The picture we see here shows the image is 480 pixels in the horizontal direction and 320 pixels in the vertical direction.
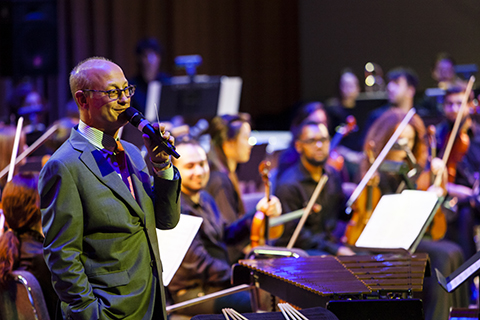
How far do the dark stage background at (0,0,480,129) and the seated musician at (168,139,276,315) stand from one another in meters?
4.34

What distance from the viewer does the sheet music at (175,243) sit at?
236cm

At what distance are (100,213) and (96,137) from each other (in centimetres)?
24

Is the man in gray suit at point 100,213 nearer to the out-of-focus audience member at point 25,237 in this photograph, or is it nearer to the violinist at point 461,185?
the out-of-focus audience member at point 25,237

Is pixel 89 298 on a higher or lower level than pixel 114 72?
lower

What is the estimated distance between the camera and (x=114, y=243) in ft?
5.76

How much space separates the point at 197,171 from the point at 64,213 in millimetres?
1373

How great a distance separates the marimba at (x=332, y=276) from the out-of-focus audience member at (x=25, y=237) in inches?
30.9

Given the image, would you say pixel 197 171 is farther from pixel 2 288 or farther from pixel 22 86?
pixel 22 86

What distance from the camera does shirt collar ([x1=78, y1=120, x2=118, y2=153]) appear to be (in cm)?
180

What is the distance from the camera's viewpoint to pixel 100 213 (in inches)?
68.3

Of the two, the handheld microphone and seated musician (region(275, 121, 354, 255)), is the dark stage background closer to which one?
seated musician (region(275, 121, 354, 255))

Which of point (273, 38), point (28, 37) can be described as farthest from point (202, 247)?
point (273, 38)

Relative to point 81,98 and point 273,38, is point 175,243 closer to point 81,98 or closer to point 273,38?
point 81,98

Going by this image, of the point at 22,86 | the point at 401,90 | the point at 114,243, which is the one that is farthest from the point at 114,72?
the point at 401,90
